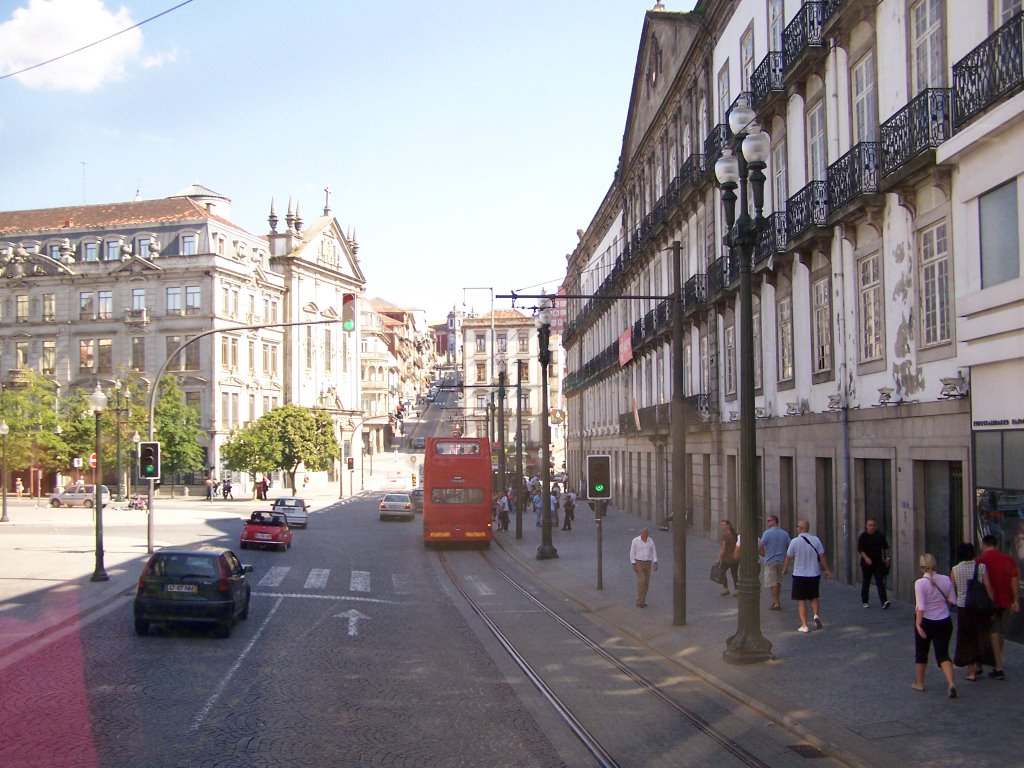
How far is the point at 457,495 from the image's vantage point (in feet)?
122

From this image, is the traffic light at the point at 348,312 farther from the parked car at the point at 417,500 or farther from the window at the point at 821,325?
the parked car at the point at 417,500

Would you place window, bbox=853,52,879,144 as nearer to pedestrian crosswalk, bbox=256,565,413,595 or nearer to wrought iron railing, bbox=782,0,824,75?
wrought iron railing, bbox=782,0,824,75

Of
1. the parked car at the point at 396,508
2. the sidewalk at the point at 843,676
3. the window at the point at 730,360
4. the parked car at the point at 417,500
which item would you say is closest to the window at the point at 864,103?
the sidewalk at the point at 843,676

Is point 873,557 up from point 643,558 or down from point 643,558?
up

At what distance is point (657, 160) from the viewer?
42.3 meters

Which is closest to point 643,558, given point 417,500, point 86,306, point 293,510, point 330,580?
point 330,580

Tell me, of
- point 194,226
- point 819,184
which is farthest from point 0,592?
point 194,226

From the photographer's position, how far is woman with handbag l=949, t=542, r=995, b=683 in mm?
12109

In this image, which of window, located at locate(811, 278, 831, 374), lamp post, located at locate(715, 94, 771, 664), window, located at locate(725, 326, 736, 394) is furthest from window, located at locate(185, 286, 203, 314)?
lamp post, located at locate(715, 94, 771, 664)

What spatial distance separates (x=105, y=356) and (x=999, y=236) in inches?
3114

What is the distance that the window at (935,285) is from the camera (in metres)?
17.2

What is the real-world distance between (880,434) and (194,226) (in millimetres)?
71282

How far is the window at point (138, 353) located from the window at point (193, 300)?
453 cm

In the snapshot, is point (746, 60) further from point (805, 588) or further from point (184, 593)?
point (184, 593)
